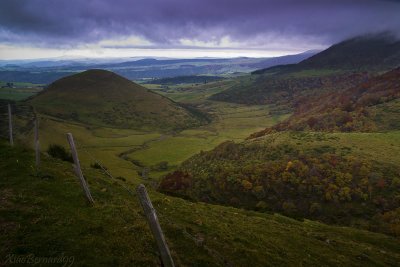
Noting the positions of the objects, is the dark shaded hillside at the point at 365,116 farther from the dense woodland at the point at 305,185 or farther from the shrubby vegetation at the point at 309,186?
the dense woodland at the point at 305,185

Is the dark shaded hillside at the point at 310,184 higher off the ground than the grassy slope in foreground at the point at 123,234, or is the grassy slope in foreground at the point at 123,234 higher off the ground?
the grassy slope in foreground at the point at 123,234

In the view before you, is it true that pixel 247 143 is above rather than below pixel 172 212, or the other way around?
below

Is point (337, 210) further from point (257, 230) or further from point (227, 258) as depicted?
point (227, 258)

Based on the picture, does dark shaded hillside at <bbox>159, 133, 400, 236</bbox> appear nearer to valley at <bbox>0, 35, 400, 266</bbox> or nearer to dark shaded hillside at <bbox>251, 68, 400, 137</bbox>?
valley at <bbox>0, 35, 400, 266</bbox>

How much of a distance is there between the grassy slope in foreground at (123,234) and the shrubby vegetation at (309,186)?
29292mm

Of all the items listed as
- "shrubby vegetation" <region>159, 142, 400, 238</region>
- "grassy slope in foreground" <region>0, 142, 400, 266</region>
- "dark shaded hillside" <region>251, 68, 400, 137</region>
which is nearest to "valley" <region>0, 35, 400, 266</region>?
"grassy slope in foreground" <region>0, 142, 400, 266</region>

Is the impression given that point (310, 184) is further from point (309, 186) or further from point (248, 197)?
point (248, 197)

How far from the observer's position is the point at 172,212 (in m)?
31.6

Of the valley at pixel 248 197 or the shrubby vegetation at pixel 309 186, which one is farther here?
the shrubby vegetation at pixel 309 186

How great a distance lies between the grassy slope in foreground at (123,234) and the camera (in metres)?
18.9

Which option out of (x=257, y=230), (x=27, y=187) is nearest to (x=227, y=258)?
(x=257, y=230)

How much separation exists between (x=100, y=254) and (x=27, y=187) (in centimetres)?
1340

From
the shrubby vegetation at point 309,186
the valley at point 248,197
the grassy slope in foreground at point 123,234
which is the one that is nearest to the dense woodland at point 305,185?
the shrubby vegetation at point 309,186

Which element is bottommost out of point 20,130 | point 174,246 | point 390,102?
point 20,130
